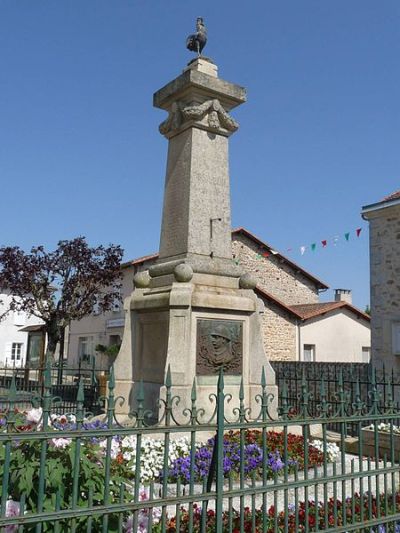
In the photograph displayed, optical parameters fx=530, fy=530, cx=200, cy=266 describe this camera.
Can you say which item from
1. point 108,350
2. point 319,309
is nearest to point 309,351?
point 319,309

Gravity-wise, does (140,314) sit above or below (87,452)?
above

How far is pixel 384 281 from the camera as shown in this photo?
15.4m

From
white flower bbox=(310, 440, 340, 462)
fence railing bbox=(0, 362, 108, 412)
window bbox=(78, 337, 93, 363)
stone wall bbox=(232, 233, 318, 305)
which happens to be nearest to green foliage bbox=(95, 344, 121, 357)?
window bbox=(78, 337, 93, 363)

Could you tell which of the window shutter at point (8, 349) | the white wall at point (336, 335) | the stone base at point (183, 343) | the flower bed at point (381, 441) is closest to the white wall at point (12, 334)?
the window shutter at point (8, 349)

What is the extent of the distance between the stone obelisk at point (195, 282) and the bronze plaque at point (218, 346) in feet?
0.04

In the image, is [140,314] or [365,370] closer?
[140,314]

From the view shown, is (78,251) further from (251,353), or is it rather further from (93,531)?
(93,531)

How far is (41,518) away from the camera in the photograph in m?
2.41

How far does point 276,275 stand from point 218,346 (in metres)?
19.7

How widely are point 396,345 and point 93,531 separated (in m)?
13.1

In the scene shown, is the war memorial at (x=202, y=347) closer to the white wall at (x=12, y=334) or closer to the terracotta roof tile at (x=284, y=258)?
the terracotta roof tile at (x=284, y=258)

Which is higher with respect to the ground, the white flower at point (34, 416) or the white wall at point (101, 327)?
the white wall at point (101, 327)

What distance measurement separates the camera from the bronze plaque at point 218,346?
6672 millimetres

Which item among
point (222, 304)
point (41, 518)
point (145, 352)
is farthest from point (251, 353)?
point (41, 518)
